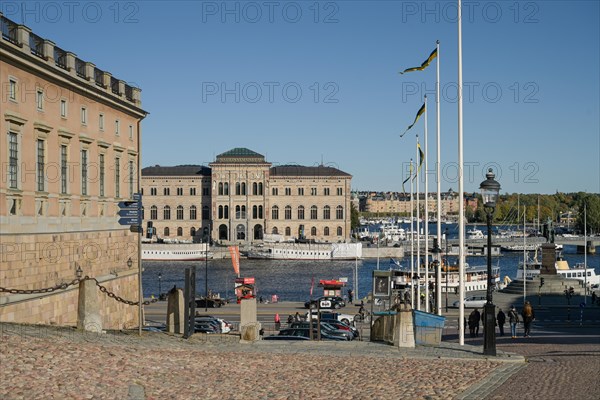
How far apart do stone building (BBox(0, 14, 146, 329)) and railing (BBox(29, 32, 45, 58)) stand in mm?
39

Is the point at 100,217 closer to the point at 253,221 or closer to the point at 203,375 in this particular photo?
the point at 203,375

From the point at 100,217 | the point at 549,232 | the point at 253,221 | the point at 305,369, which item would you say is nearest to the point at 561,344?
the point at 305,369

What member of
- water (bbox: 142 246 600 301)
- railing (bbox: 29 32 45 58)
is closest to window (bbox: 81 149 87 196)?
railing (bbox: 29 32 45 58)

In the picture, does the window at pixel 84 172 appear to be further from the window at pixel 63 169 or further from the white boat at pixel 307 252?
the white boat at pixel 307 252

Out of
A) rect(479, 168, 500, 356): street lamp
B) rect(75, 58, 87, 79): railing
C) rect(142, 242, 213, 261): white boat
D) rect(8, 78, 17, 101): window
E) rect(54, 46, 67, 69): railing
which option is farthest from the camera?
rect(142, 242, 213, 261): white boat

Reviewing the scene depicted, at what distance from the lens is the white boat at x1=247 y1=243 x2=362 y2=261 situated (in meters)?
135

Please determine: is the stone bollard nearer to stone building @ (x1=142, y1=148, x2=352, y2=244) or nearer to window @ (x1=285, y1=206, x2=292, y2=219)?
stone building @ (x1=142, y1=148, x2=352, y2=244)

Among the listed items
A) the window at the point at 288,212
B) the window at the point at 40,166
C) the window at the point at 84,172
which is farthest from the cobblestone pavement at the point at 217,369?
the window at the point at 288,212

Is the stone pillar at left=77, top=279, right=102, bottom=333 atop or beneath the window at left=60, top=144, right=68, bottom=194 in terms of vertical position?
beneath

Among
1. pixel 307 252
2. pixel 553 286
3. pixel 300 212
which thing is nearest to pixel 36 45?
pixel 553 286

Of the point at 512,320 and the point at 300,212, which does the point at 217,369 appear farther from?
the point at 300,212

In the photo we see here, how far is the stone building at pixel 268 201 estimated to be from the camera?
145 m

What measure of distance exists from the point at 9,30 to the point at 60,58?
438 cm

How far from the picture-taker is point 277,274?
358 feet
